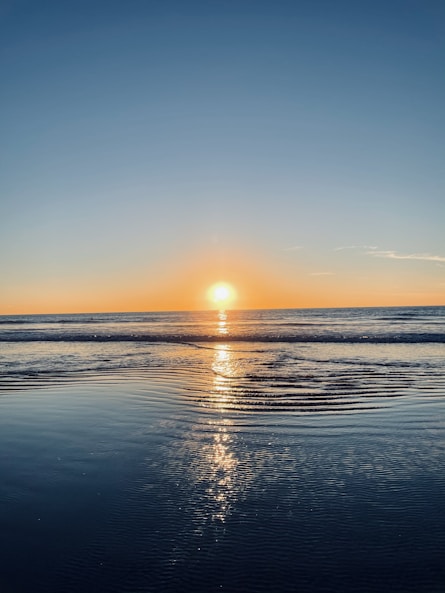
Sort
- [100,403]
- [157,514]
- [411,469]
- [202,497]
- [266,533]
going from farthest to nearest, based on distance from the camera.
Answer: [100,403] → [411,469] → [202,497] → [157,514] → [266,533]

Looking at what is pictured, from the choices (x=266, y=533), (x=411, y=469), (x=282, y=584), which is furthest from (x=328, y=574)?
(x=411, y=469)

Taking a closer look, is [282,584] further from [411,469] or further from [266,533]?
[411,469]

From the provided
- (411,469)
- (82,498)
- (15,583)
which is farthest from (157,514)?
(411,469)

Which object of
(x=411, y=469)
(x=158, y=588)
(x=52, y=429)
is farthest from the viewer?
(x=52, y=429)

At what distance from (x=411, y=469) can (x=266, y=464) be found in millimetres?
2356

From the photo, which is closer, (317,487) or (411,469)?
(317,487)

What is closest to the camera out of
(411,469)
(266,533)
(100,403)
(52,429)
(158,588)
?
(158,588)

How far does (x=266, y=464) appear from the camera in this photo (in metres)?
7.73

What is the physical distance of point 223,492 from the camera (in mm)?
6531

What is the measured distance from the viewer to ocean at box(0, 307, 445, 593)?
461 centimetres

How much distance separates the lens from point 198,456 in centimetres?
827

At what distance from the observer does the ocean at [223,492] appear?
4609 mm

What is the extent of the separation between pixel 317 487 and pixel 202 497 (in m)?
1.71

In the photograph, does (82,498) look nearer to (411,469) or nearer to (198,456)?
(198,456)
